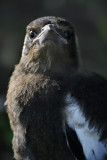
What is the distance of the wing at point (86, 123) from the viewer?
150 inches

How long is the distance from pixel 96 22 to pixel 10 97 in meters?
3.86

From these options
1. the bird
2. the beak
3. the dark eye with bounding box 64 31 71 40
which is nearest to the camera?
the bird

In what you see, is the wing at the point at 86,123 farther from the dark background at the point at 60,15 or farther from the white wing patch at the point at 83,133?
the dark background at the point at 60,15

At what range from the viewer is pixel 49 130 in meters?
3.79

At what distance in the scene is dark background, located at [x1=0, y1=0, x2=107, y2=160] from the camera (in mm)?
7332

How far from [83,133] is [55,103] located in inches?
13.0

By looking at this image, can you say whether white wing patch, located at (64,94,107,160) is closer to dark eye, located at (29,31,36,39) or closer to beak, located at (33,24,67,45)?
beak, located at (33,24,67,45)

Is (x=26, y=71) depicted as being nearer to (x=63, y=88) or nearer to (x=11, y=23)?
(x=63, y=88)

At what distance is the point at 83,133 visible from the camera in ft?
12.6

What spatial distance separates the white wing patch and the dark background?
3.23m

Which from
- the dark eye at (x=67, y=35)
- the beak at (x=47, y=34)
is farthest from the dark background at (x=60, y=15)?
the beak at (x=47, y=34)

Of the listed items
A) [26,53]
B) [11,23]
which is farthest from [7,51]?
[26,53]

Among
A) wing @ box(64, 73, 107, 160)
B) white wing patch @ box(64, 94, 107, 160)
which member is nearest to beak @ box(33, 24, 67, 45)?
wing @ box(64, 73, 107, 160)

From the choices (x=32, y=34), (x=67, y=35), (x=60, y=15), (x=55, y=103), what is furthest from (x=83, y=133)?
(x=60, y=15)
